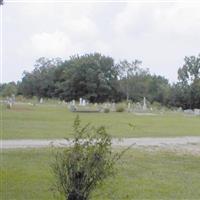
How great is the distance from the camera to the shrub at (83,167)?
199 inches

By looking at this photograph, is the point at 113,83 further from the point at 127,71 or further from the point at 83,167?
the point at 83,167

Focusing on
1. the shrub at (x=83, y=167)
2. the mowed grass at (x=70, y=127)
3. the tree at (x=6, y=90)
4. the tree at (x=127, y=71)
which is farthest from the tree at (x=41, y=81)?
the shrub at (x=83, y=167)

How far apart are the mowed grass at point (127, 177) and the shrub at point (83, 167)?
1.06 metres

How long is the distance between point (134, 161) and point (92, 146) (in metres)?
7.47

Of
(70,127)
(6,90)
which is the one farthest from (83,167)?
(6,90)

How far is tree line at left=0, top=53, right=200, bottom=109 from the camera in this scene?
3199 inches

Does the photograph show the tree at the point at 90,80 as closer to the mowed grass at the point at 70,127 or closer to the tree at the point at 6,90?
the tree at the point at 6,90

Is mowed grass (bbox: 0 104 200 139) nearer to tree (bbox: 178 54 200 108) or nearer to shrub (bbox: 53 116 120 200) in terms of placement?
shrub (bbox: 53 116 120 200)

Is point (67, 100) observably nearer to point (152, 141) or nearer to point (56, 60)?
point (56, 60)

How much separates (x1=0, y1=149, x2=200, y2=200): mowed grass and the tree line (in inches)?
2586

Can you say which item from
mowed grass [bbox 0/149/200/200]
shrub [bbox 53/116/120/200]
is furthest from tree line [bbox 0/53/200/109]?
shrub [bbox 53/116/120/200]

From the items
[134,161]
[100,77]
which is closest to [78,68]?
[100,77]

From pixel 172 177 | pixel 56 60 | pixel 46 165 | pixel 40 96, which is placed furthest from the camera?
pixel 56 60

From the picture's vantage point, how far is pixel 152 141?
18.0 m
